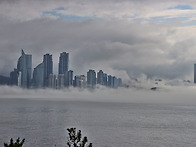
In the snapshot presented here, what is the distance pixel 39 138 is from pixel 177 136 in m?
37.6

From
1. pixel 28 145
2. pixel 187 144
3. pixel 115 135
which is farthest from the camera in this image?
pixel 115 135

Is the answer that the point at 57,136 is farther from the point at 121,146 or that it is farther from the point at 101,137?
the point at 121,146

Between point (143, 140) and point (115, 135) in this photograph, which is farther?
point (115, 135)

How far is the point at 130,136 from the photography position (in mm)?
91000

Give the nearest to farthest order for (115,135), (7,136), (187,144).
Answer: (187,144)
(7,136)
(115,135)

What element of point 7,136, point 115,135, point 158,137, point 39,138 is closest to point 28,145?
point 39,138

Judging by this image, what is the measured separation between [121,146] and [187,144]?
1652cm

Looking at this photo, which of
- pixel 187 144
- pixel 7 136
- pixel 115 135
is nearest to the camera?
pixel 187 144

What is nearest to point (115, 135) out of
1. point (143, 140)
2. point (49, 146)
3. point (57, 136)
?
point (143, 140)

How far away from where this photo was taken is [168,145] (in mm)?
76750

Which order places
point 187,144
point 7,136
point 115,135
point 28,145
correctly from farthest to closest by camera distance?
point 115,135 → point 7,136 → point 187,144 → point 28,145

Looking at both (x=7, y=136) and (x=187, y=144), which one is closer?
(x=187, y=144)

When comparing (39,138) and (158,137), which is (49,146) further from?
(158,137)

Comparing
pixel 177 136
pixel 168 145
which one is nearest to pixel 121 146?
pixel 168 145
